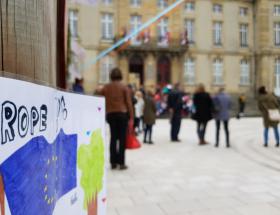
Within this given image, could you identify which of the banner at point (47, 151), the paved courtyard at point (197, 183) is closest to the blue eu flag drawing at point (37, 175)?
the banner at point (47, 151)

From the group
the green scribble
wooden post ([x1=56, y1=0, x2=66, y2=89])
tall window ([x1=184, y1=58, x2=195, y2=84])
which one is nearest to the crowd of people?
the green scribble

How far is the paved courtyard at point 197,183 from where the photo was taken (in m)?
3.59

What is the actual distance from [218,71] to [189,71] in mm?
2795

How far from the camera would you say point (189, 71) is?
94.1ft

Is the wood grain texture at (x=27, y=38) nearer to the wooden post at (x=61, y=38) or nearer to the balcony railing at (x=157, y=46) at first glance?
the wooden post at (x=61, y=38)

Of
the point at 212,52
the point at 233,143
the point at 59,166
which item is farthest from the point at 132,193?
the point at 212,52

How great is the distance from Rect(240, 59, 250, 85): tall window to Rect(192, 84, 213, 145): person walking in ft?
72.8

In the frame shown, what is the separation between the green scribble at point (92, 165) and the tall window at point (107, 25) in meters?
25.9

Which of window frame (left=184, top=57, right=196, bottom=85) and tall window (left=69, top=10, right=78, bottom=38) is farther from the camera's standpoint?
window frame (left=184, top=57, right=196, bottom=85)

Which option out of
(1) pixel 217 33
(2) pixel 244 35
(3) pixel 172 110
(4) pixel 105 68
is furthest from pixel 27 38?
(2) pixel 244 35

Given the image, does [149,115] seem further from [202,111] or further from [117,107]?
[117,107]

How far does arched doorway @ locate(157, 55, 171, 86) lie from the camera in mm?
27922

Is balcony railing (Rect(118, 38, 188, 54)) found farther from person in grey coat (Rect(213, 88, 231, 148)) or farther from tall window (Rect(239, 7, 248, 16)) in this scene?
person in grey coat (Rect(213, 88, 231, 148))

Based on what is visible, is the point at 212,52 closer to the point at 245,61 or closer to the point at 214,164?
the point at 245,61
